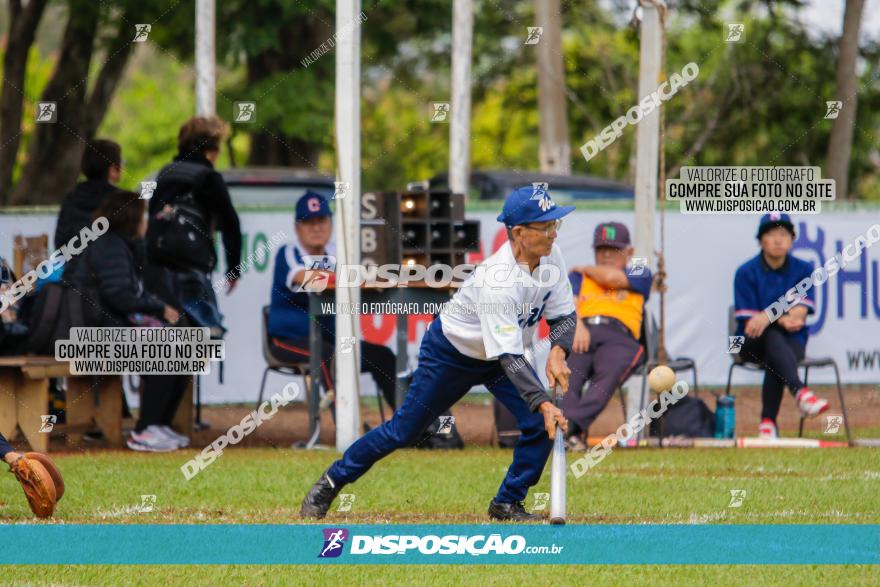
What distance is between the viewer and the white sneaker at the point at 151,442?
13.0 m

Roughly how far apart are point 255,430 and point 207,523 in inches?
232

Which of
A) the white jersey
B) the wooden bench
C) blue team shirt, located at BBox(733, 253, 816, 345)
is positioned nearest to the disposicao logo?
the white jersey

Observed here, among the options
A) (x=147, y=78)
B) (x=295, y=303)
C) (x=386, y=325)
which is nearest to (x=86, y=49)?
(x=386, y=325)

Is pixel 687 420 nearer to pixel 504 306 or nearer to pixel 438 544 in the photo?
pixel 504 306

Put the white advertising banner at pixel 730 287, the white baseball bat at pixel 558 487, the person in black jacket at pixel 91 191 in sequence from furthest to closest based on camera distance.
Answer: the white advertising banner at pixel 730 287, the person in black jacket at pixel 91 191, the white baseball bat at pixel 558 487

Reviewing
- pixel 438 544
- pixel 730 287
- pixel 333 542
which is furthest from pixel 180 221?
pixel 730 287

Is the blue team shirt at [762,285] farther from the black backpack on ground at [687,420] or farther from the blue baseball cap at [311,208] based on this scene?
the blue baseball cap at [311,208]

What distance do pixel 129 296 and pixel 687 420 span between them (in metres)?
4.64

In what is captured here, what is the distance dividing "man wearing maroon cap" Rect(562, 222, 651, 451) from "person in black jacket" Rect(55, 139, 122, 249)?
3.85 meters

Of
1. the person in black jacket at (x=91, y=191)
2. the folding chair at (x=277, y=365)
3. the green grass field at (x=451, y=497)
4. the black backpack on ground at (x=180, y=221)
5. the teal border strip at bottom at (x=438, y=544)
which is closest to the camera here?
the green grass field at (x=451, y=497)

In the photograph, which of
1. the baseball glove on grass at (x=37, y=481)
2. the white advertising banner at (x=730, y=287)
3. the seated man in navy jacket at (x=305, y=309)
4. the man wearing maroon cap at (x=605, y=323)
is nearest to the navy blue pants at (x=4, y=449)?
the baseball glove on grass at (x=37, y=481)

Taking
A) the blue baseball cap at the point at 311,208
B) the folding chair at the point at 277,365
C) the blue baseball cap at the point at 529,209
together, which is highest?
the blue baseball cap at the point at 311,208

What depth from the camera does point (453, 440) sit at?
520 inches

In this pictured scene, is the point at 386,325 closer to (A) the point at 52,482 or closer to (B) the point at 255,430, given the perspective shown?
(B) the point at 255,430
